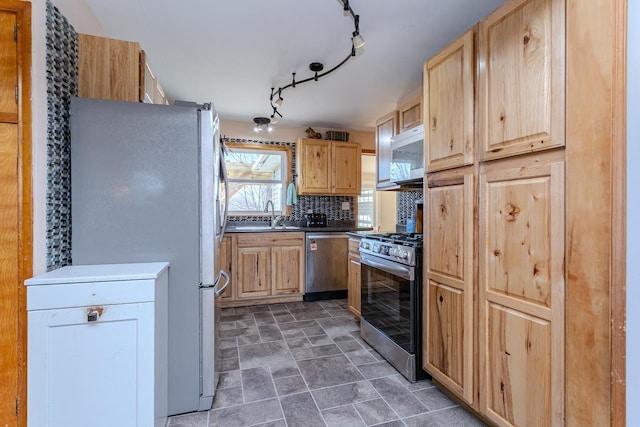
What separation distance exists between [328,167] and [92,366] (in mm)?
3421

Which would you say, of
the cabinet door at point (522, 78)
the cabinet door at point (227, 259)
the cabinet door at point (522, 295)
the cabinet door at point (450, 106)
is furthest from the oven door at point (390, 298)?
the cabinet door at point (227, 259)

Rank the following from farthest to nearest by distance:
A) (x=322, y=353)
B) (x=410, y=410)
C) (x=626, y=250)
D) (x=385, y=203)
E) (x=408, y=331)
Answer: (x=385, y=203) → (x=322, y=353) → (x=408, y=331) → (x=410, y=410) → (x=626, y=250)

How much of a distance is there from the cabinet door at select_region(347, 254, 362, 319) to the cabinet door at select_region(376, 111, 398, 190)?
2.68 ft

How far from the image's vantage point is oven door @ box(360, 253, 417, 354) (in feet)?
6.77

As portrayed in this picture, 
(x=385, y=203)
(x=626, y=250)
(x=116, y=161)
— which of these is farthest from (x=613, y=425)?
(x=385, y=203)

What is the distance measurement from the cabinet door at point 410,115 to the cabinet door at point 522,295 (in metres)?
1.30

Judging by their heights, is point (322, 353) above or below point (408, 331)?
below

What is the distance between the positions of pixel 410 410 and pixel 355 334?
112cm

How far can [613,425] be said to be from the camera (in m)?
1.02

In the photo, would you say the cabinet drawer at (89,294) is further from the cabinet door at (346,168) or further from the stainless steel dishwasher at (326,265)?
the cabinet door at (346,168)

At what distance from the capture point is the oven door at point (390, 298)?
2.06m

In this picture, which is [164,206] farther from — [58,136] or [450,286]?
[450,286]

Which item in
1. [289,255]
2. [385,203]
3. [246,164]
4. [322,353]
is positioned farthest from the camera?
[385,203]

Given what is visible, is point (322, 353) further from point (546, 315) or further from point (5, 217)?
point (5, 217)
